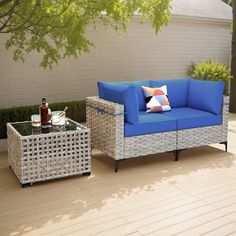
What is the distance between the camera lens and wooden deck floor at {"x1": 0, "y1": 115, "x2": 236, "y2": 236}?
3412 millimetres

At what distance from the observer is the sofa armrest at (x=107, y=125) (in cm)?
491

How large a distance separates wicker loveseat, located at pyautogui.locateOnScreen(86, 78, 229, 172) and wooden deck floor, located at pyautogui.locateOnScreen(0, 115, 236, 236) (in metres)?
0.32

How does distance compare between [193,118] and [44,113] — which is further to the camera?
[193,118]

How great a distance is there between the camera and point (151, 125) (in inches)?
204

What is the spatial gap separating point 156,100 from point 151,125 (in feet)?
2.88

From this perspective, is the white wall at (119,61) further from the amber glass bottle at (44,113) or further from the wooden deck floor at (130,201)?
the amber glass bottle at (44,113)

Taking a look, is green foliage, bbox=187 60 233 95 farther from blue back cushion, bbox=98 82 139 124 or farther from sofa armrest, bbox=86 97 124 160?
blue back cushion, bbox=98 82 139 124

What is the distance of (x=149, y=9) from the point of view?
187 inches

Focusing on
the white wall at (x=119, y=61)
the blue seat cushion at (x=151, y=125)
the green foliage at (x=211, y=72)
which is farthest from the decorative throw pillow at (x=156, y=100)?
the green foliage at (x=211, y=72)

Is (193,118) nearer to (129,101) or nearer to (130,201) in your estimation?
(129,101)

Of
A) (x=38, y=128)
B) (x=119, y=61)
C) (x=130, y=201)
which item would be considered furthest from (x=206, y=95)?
(x=119, y=61)

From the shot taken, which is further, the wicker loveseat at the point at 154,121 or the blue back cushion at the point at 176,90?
the blue back cushion at the point at 176,90

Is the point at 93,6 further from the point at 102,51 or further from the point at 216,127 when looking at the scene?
the point at 102,51

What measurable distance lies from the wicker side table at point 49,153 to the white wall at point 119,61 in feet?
9.19
